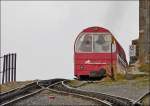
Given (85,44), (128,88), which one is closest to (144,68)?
(128,88)

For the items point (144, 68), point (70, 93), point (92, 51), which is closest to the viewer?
point (70, 93)

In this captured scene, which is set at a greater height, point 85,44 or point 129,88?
point 85,44

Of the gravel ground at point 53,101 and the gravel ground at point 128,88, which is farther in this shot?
the gravel ground at point 128,88

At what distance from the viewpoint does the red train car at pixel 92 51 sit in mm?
25156

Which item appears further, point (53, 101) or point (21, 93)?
point (21, 93)

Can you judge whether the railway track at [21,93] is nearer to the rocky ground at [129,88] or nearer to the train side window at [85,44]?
the rocky ground at [129,88]

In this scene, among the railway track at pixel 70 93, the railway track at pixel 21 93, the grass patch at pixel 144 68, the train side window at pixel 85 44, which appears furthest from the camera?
the train side window at pixel 85 44

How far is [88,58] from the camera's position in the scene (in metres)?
25.5

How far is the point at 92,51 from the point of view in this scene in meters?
25.7

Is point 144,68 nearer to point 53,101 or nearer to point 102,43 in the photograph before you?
point 53,101

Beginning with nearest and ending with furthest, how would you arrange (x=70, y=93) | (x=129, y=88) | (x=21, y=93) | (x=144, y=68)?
(x=70, y=93) < (x=129, y=88) < (x=21, y=93) < (x=144, y=68)

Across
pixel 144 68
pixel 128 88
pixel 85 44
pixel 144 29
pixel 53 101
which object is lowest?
pixel 53 101

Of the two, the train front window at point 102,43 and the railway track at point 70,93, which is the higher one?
the train front window at point 102,43

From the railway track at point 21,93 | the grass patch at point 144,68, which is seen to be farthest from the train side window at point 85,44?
the grass patch at point 144,68
